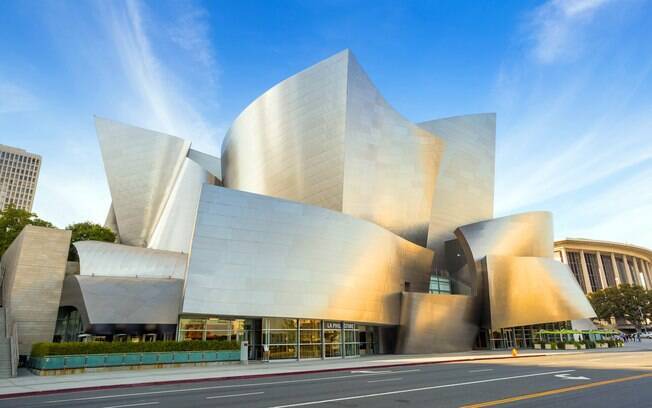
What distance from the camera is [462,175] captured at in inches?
1978

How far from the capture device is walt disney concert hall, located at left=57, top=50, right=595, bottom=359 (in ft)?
84.1

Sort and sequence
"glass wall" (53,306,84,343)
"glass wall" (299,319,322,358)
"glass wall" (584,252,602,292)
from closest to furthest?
"glass wall" (299,319,322,358) → "glass wall" (53,306,84,343) → "glass wall" (584,252,602,292)

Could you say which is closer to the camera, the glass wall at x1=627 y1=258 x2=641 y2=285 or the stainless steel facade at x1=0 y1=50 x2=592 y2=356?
the stainless steel facade at x1=0 y1=50 x2=592 y2=356

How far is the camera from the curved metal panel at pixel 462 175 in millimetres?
48406

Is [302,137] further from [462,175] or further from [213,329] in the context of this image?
[462,175]

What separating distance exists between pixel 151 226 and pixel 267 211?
29015 mm

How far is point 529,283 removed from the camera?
36.4 metres

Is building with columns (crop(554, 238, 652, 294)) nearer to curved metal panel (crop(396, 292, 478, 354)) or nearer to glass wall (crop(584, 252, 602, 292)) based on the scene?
glass wall (crop(584, 252, 602, 292))

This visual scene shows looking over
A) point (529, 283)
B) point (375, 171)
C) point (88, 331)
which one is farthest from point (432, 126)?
point (88, 331)

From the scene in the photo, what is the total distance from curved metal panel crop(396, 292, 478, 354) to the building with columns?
84.8m

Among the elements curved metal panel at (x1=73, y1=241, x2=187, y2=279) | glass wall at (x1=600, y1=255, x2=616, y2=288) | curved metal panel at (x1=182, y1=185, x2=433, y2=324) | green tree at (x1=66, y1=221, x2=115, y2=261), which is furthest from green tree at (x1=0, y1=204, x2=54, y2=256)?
glass wall at (x1=600, y1=255, x2=616, y2=288)

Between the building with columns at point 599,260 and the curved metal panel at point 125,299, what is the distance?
105 metres

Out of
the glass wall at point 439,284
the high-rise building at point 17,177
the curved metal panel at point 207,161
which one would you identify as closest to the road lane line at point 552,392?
the glass wall at point 439,284

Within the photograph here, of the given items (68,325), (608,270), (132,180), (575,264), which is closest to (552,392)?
(68,325)
